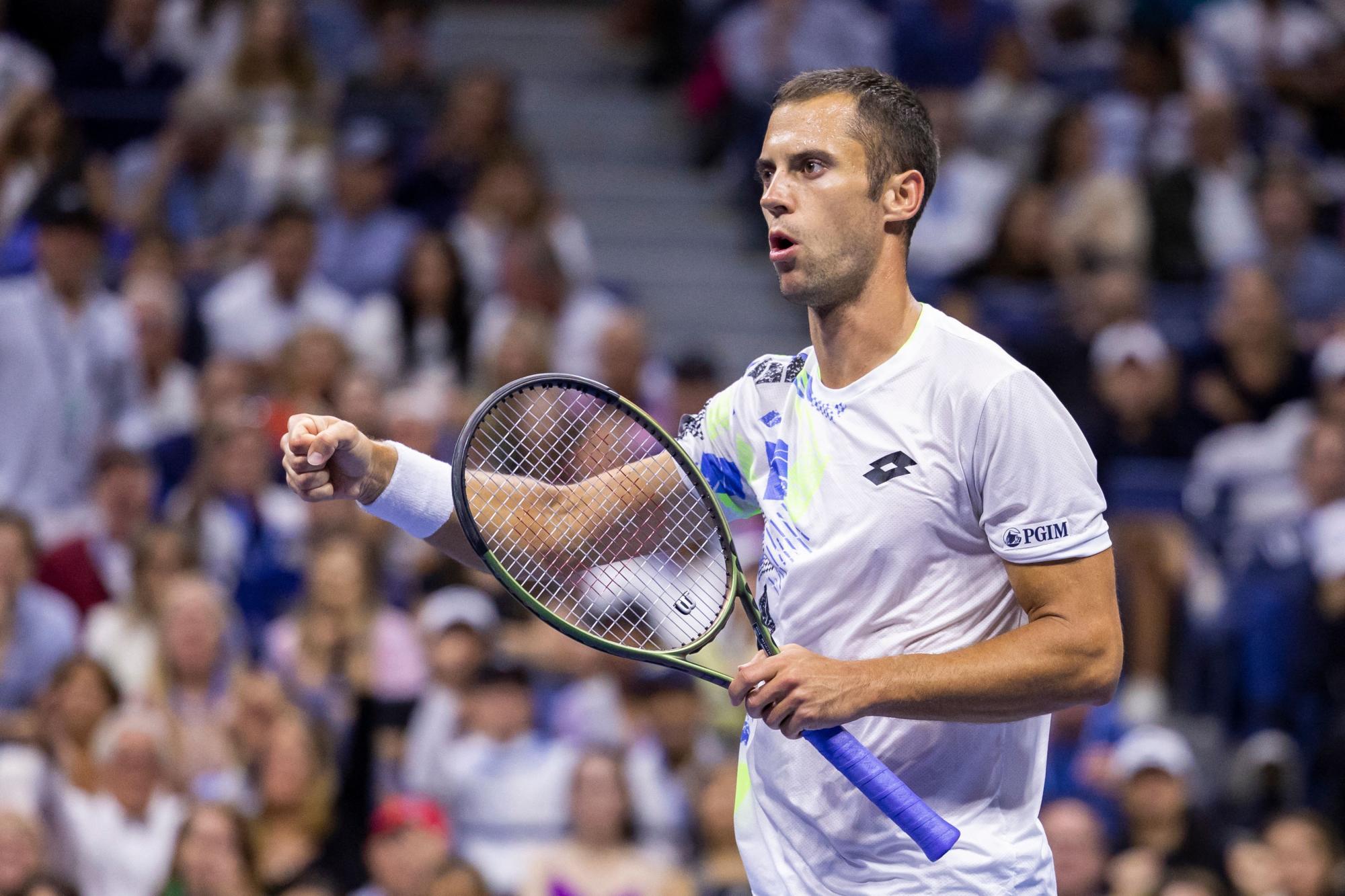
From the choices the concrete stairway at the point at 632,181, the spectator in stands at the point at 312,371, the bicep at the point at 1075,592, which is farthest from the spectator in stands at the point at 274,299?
the bicep at the point at 1075,592

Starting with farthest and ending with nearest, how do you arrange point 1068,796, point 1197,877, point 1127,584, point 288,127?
point 288,127 → point 1127,584 → point 1068,796 → point 1197,877

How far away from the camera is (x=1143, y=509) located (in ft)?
29.5

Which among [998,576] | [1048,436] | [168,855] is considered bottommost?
[168,855]

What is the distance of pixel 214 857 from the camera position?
6.84 metres

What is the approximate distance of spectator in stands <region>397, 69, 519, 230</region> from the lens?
10562 millimetres

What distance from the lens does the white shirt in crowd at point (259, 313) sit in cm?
955

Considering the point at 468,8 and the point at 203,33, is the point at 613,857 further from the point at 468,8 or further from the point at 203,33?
the point at 468,8

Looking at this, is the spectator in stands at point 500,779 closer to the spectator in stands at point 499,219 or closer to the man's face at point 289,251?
the man's face at point 289,251

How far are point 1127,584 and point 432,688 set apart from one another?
128 inches

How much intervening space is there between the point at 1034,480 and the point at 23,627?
578 centimetres

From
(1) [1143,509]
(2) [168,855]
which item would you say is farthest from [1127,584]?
(2) [168,855]

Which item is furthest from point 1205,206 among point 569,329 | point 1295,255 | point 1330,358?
point 569,329

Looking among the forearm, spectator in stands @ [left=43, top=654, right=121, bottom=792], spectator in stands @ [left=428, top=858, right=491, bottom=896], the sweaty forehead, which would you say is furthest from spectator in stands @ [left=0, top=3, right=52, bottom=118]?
the forearm

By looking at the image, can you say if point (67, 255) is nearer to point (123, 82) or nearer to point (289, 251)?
point (289, 251)
